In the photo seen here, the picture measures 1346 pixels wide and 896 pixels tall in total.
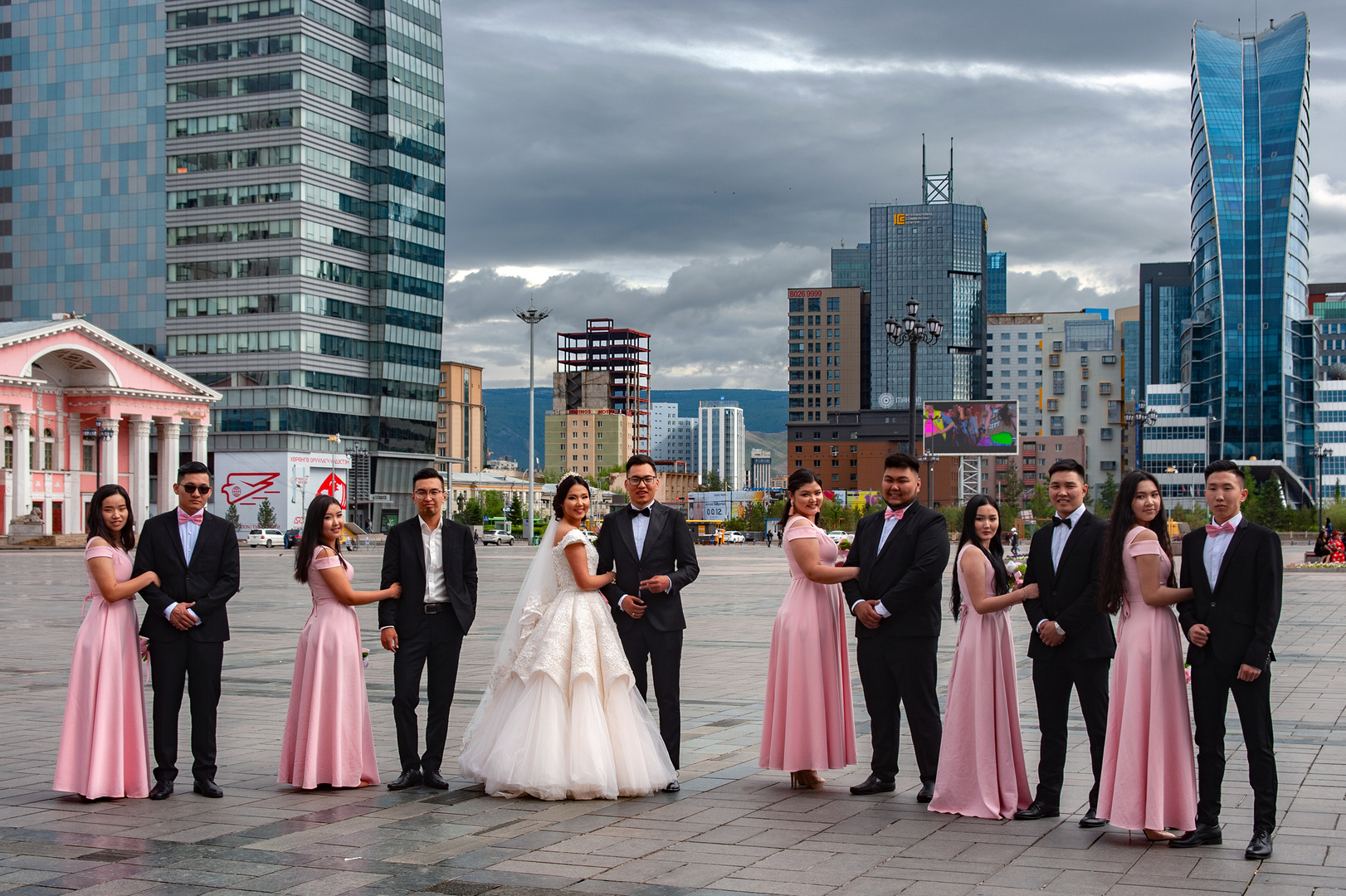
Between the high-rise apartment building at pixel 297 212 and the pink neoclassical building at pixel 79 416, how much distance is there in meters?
11.9

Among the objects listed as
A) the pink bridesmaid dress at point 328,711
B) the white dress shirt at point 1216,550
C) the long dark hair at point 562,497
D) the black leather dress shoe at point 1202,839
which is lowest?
the black leather dress shoe at point 1202,839

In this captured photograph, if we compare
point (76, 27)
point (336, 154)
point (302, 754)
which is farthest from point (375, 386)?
point (302, 754)

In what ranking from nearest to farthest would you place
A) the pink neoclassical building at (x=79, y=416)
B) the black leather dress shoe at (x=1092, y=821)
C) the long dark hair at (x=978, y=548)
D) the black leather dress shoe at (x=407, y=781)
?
the black leather dress shoe at (x=1092, y=821) → the long dark hair at (x=978, y=548) → the black leather dress shoe at (x=407, y=781) → the pink neoclassical building at (x=79, y=416)

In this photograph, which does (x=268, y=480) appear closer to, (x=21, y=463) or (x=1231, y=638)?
(x=21, y=463)

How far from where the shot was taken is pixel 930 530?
7.44 metres

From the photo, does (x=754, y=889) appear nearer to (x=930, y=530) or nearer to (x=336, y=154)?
(x=930, y=530)

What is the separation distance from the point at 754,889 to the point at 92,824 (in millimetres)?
3859

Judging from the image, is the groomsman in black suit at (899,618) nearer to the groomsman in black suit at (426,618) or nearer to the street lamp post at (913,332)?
the groomsman in black suit at (426,618)

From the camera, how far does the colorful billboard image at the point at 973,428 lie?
270 ft

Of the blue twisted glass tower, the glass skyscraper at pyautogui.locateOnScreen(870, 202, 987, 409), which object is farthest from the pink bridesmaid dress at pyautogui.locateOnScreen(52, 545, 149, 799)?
the glass skyscraper at pyautogui.locateOnScreen(870, 202, 987, 409)

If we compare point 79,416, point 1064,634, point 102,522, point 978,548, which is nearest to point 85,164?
point 79,416

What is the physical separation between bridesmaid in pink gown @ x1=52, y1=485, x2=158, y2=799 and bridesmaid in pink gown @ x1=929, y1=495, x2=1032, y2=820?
15.9ft

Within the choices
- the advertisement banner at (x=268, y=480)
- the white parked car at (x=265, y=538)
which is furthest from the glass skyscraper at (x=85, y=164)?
the white parked car at (x=265, y=538)

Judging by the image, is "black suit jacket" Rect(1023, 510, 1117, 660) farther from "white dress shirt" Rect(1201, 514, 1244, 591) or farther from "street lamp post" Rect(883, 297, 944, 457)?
"street lamp post" Rect(883, 297, 944, 457)
